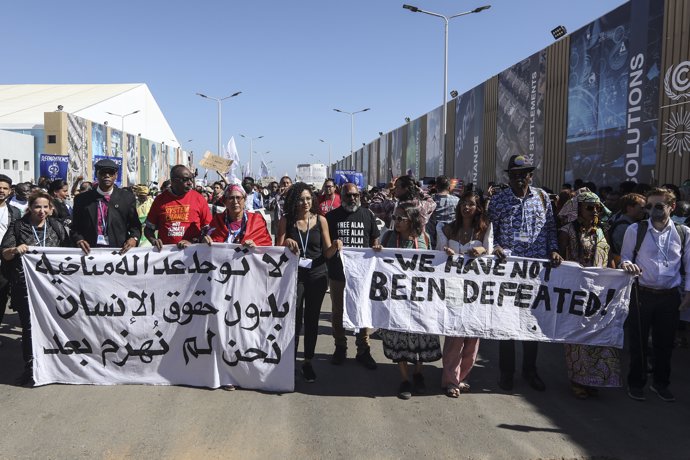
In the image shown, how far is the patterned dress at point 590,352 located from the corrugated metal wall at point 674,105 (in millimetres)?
7110

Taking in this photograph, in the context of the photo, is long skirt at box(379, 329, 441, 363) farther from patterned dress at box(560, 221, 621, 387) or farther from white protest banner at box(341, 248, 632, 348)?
patterned dress at box(560, 221, 621, 387)

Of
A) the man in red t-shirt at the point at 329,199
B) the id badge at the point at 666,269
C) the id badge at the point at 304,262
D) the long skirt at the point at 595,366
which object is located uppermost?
the man in red t-shirt at the point at 329,199

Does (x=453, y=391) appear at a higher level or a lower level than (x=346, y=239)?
lower

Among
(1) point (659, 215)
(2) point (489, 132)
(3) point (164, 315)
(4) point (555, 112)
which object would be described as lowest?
(3) point (164, 315)

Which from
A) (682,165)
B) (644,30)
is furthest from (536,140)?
(682,165)

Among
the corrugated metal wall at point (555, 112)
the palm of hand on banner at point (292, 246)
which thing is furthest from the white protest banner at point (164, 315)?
the corrugated metal wall at point (555, 112)

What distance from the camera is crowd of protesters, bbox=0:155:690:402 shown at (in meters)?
4.55

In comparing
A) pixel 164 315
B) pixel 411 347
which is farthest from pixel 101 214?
pixel 411 347

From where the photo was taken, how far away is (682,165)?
1037 centimetres

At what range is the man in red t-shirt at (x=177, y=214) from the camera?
205 inches

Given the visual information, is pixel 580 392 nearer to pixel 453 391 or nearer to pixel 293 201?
pixel 453 391

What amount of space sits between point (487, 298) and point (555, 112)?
13480mm

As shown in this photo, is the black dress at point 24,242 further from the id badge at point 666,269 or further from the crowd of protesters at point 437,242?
the id badge at point 666,269

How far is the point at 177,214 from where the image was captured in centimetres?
520
